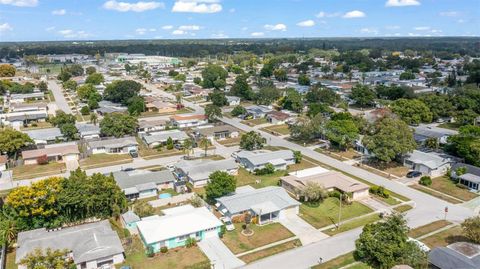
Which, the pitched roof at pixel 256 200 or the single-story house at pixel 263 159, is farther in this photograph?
the single-story house at pixel 263 159

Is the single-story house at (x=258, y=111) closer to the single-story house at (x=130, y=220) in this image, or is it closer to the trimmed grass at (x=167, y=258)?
the single-story house at (x=130, y=220)

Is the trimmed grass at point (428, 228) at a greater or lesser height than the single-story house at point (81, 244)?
lesser

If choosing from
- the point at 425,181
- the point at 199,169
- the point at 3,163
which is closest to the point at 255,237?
the point at 199,169

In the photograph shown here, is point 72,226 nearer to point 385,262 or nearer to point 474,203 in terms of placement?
point 385,262

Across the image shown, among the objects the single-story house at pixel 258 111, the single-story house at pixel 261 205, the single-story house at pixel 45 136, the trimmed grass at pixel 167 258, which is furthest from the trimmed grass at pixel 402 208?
the single-story house at pixel 45 136

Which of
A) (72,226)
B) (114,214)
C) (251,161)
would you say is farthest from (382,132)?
(72,226)

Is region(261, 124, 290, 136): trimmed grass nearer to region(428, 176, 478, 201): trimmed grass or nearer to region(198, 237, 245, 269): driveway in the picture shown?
region(428, 176, 478, 201): trimmed grass

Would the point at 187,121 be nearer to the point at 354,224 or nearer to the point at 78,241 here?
the point at 78,241
